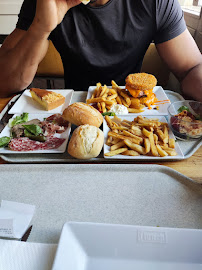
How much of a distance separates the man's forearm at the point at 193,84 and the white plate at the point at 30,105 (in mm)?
835

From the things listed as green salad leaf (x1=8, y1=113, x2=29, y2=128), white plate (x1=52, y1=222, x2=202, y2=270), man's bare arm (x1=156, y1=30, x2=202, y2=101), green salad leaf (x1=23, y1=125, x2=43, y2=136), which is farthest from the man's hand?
white plate (x1=52, y1=222, x2=202, y2=270)

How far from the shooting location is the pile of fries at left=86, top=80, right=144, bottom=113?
1.38 meters

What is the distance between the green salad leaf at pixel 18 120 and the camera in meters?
1.21

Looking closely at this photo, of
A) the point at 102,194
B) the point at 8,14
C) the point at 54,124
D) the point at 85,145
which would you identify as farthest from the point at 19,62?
the point at 8,14

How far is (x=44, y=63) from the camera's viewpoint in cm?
268

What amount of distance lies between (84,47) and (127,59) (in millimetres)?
369

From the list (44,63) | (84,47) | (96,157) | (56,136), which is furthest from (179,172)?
(44,63)

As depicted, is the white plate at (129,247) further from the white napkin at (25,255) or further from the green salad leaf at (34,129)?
the green salad leaf at (34,129)

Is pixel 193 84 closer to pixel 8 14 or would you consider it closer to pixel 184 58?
pixel 184 58

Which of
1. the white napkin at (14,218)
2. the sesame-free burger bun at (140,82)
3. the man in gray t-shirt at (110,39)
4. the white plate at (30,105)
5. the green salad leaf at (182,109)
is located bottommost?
the white plate at (30,105)

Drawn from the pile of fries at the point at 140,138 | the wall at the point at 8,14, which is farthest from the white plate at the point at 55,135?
the wall at the point at 8,14

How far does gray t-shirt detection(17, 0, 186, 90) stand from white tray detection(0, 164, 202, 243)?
3.69ft

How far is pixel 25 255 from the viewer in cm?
58

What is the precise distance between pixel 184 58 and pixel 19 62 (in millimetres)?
1245
